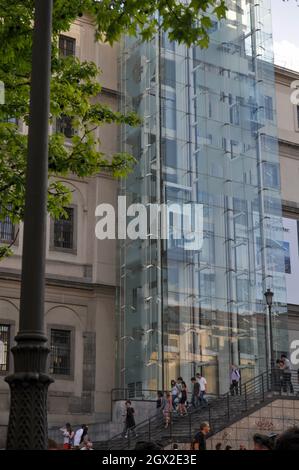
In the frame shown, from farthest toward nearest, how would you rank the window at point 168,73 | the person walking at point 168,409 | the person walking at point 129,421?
1. the window at point 168,73
2. the person walking at point 129,421
3. the person walking at point 168,409

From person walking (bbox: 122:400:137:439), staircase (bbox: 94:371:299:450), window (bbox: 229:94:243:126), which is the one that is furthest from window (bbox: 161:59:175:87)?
person walking (bbox: 122:400:137:439)

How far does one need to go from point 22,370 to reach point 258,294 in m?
30.1

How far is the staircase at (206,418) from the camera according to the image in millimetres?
28797

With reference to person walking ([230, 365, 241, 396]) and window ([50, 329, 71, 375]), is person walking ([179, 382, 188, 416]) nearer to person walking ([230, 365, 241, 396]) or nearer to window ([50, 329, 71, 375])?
person walking ([230, 365, 241, 396])

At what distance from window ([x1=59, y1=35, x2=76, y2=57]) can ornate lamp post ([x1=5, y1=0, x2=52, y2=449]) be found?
28890mm

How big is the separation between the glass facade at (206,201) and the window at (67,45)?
275cm

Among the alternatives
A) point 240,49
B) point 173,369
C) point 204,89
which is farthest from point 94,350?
point 240,49

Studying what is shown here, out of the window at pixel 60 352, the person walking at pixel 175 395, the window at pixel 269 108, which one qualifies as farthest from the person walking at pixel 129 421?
the window at pixel 269 108

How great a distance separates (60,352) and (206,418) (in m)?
7.22

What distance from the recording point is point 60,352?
111 feet

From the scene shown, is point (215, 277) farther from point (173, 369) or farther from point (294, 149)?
point (294, 149)

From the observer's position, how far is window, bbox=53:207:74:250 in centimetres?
3525

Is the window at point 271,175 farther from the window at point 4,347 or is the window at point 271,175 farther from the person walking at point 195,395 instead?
the window at point 4,347

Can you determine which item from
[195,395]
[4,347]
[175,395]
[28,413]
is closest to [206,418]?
[195,395]
